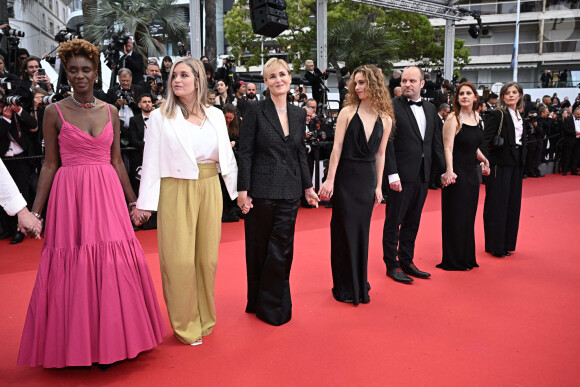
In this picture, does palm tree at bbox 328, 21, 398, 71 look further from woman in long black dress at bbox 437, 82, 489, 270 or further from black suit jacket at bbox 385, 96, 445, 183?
black suit jacket at bbox 385, 96, 445, 183

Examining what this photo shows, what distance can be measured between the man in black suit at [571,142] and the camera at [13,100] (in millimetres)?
12197

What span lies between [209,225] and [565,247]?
4.54 m

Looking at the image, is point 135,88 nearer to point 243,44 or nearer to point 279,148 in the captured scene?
point 279,148

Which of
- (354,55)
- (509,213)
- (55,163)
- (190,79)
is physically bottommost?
(509,213)

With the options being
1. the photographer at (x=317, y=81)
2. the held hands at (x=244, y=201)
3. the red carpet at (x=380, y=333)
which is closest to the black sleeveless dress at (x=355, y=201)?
the red carpet at (x=380, y=333)

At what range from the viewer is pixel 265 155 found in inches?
143

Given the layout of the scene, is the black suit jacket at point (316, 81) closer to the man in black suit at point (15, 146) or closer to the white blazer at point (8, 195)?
the man in black suit at point (15, 146)

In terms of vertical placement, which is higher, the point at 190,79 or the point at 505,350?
the point at 190,79

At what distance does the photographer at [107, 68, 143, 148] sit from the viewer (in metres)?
6.92

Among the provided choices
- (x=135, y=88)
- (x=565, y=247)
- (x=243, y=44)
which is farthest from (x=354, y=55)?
(x=565, y=247)

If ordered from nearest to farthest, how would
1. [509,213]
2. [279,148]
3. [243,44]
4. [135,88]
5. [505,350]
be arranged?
[505,350] < [279,148] < [509,213] < [135,88] < [243,44]

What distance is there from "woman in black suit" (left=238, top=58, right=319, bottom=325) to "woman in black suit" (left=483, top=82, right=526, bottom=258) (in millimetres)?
2715

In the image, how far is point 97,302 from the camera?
112 inches

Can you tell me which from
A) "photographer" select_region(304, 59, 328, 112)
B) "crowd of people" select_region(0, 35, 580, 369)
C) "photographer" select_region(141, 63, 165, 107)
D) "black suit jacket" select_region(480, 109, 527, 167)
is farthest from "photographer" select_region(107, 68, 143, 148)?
"black suit jacket" select_region(480, 109, 527, 167)
